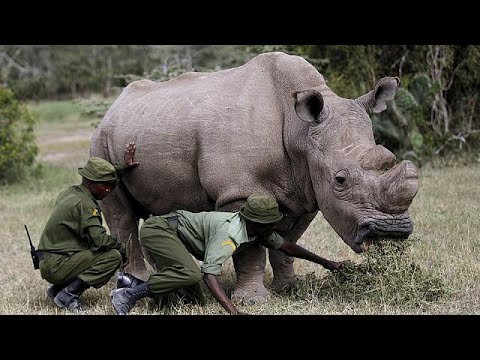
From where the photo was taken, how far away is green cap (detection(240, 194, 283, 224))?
20.9ft

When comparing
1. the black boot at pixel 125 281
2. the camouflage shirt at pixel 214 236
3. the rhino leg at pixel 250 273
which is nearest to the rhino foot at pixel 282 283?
the rhino leg at pixel 250 273

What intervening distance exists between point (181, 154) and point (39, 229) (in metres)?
4.70

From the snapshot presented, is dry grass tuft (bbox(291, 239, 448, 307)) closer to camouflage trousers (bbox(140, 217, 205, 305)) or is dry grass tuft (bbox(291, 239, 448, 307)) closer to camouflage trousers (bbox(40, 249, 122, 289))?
camouflage trousers (bbox(140, 217, 205, 305))

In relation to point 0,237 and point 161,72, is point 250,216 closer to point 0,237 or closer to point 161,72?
point 0,237

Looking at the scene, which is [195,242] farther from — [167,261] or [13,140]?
[13,140]

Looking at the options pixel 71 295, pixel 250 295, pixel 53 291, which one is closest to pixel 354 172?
pixel 250 295

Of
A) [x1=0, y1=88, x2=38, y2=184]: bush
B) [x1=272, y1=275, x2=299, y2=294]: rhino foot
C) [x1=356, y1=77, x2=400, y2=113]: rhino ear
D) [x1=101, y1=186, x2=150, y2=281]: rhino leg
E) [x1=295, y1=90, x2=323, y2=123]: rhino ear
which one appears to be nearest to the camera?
[x1=295, y1=90, x2=323, y2=123]: rhino ear

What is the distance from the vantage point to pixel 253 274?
23.1ft

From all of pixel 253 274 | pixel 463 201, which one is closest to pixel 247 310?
pixel 253 274

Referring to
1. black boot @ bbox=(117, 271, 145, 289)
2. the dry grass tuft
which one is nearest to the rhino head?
the dry grass tuft

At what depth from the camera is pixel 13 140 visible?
51.1ft

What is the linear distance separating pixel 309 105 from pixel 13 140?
34.4 feet

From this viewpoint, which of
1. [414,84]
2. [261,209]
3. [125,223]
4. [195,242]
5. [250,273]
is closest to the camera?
[261,209]

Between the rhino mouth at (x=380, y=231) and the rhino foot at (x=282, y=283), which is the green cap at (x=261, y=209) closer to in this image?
the rhino mouth at (x=380, y=231)
